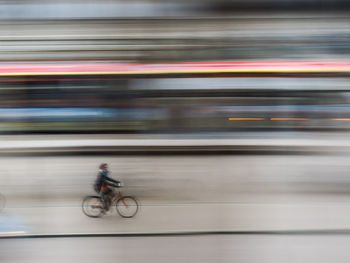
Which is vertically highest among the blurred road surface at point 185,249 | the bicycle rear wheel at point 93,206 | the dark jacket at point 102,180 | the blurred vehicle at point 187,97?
the blurred vehicle at point 187,97

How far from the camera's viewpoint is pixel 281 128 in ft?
21.2

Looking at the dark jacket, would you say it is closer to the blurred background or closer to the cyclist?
the cyclist

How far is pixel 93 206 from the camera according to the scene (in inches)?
229


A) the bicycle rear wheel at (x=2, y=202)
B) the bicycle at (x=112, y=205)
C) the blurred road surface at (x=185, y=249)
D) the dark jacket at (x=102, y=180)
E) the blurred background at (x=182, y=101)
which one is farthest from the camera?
the blurred background at (x=182, y=101)

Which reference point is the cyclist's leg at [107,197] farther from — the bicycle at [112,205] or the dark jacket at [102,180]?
the dark jacket at [102,180]

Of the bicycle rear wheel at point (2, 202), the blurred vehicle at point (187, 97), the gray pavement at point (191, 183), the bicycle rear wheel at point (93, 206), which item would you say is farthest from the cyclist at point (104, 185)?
the bicycle rear wheel at point (2, 202)

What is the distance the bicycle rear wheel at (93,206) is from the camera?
5812 millimetres

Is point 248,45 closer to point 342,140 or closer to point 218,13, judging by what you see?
point 218,13

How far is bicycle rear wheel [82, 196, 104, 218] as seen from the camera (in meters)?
5.81

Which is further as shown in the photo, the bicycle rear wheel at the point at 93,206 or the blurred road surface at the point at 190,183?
the blurred road surface at the point at 190,183

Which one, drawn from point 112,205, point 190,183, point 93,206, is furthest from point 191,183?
point 93,206

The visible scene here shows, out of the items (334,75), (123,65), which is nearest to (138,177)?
(123,65)

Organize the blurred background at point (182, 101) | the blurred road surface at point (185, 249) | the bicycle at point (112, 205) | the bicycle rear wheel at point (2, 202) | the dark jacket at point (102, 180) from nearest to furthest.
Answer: the blurred road surface at point (185, 249)
the dark jacket at point (102, 180)
the bicycle at point (112, 205)
the bicycle rear wheel at point (2, 202)
the blurred background at point (182, 101)

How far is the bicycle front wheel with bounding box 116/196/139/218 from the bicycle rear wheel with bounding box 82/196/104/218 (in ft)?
0.97
